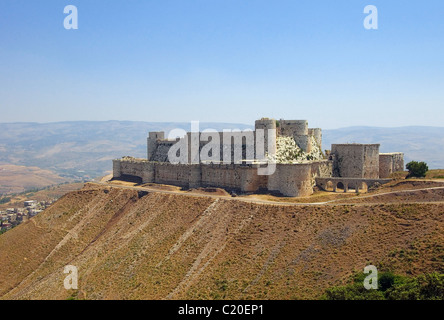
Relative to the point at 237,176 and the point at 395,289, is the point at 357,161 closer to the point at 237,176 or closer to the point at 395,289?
the point at 237,176

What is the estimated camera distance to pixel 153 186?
73188 mm

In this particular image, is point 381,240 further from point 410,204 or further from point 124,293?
point 124,293

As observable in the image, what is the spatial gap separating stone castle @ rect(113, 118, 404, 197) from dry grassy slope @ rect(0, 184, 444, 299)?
733 cm

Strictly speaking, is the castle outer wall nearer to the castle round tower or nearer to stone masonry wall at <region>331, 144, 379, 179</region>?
stone masonry wall at <region>331, 144, 379, 179</region>

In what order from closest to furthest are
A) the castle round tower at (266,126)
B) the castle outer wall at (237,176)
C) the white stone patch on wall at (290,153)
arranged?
the castle outer wall at (237,176), the white stone patch on wall at (290,153), the castle round tower at (266,126)

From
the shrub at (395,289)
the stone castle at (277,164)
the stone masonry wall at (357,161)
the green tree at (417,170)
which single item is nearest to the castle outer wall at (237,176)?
the stone castle at (277,164)

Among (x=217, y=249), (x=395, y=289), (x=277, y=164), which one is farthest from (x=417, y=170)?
(x=395, y=289)

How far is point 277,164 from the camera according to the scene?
60125 millimetres

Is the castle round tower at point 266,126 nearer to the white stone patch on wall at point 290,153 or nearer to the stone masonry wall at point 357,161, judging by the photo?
the white stone patch on wall at point 290,153

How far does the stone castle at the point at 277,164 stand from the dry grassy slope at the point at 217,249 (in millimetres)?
7329

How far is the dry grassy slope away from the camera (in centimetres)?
3844

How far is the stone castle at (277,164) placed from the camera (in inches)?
2397

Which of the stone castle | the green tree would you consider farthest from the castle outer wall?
the green tree
